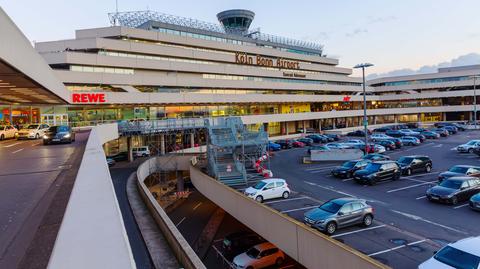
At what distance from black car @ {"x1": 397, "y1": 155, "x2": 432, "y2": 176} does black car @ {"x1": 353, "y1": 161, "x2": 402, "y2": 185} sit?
5.23 feet

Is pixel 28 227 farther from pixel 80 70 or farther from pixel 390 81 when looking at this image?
pixel 390 81

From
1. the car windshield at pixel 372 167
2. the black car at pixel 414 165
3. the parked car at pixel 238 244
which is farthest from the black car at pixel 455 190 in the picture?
the parked car at pixel 238 244

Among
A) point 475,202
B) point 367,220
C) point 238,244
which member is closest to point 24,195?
point 238,244

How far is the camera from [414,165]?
2827 centimetres

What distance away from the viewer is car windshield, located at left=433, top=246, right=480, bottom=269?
33.1 feet

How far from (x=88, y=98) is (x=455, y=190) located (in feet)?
127

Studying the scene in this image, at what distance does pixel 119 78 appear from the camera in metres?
43.9

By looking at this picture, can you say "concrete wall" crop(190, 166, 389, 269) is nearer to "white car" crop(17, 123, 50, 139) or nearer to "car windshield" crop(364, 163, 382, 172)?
"car windshield" crop(364, 163, 382, 172)

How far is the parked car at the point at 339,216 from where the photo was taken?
1580 cm

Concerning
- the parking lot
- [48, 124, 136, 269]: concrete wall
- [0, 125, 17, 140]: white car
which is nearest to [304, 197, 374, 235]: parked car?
the parking lot

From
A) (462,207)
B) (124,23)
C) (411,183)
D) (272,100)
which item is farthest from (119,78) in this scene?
(462,207)

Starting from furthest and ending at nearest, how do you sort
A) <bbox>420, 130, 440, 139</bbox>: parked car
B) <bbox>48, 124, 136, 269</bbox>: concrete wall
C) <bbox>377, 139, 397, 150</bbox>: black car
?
<bbox>420, 130, 440, 139</bbox>: parked car
<bbox>377, 139, 397, 150</bbox>: black car
<bbox>48, 124, 136, 269</bbox>: concrete wall

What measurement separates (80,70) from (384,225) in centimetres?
4051

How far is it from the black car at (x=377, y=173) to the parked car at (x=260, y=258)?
11524 millimetres
